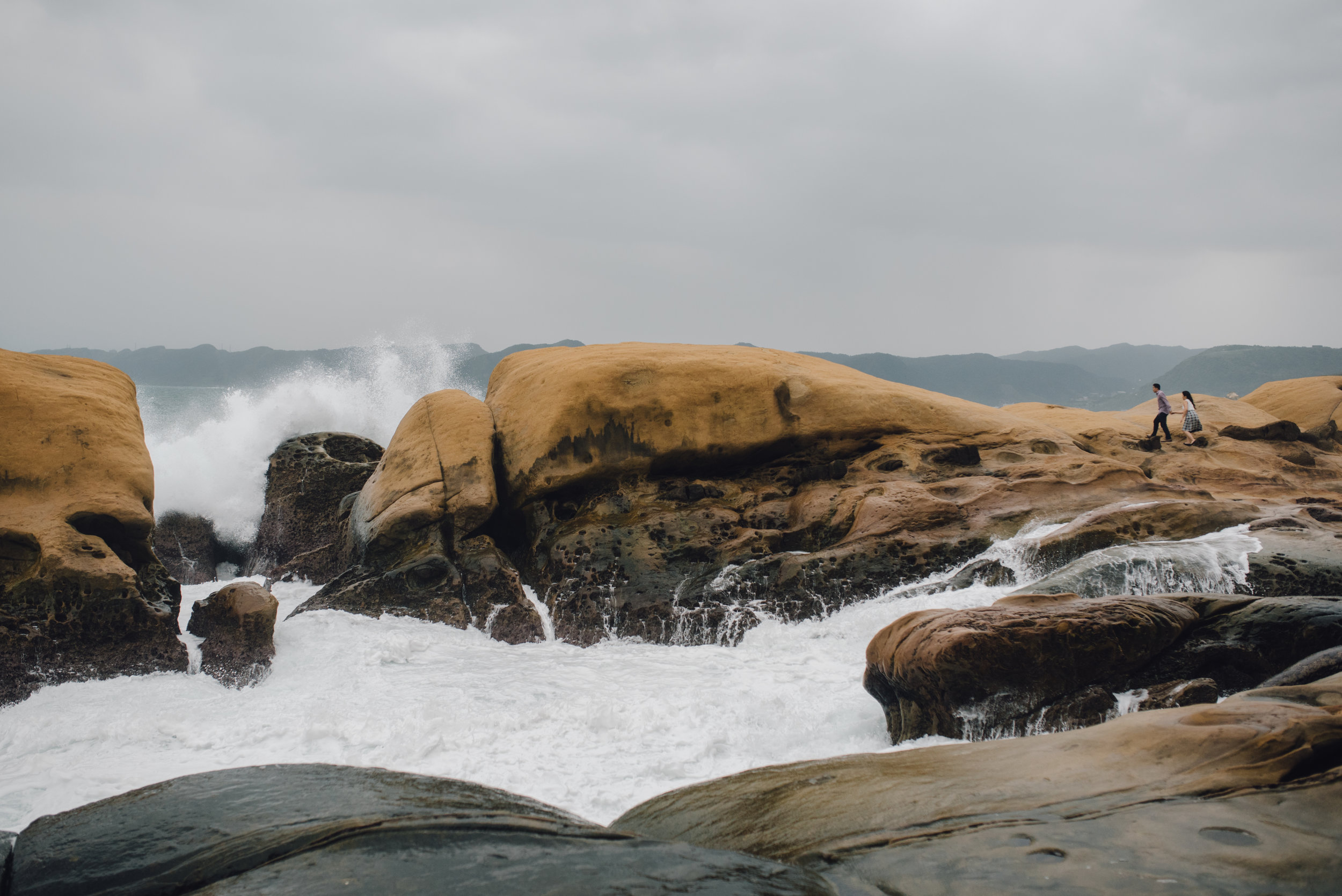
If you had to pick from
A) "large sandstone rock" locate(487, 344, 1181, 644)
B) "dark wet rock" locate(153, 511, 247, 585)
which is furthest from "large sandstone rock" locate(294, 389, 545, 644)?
"dark wet rock" locate(153, 511, 247, 585)

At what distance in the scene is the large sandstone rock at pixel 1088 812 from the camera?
84.2 inches

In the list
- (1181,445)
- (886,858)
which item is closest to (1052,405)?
(1181,445)

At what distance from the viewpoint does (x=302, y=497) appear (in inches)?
496

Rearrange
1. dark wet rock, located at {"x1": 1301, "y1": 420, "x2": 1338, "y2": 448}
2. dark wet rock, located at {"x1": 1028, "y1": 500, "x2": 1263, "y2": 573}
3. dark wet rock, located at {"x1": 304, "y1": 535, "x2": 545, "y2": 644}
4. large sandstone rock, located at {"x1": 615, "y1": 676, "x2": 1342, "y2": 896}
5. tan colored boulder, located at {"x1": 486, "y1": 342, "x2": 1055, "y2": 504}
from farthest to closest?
dark wet rock, located at {"x1": 1301, "y1": 420, "x2": 1338, "y2": 448} < tan colored boulder, located at {"x1": 486, "y1": 342, "x2": 1055, "y2": 504} < dark wet rock, located at {"x1": 304, "y1": 535, "x2": 545, "y2": 644} < dark wet rock, located at {"x1": 1028, "y1": 500, "x2": 1263, "y2": 573} < large sandstone rock, located at {"x1": 615, "y1": 676, "x2": 1342, "y2": 896}

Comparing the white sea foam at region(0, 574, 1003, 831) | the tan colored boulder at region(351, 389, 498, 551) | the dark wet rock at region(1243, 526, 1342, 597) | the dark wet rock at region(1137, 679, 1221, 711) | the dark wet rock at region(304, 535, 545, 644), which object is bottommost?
the white sea foam at region(0, 574, 1003, 831)

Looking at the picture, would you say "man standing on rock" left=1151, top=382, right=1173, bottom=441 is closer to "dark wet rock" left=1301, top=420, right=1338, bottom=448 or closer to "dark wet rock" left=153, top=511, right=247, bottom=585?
"dark wet rock" left=1301, top=420, right=1338, bottom=448

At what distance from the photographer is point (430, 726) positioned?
604cm

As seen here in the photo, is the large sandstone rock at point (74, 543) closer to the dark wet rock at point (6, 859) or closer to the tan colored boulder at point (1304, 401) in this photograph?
the dark wet rock at point (6, 859)

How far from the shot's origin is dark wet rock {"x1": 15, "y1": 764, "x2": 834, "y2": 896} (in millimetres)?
2234

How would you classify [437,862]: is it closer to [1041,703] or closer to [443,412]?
[1041,703]

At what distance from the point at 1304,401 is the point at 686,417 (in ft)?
51.4

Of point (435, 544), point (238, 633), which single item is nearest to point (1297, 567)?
point (435, 544)

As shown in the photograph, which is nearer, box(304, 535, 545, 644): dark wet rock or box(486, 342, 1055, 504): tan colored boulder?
box(304, 535, 545, 644): dark wet rock

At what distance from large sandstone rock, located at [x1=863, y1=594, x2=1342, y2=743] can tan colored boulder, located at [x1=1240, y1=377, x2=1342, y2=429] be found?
1502 centimetres
